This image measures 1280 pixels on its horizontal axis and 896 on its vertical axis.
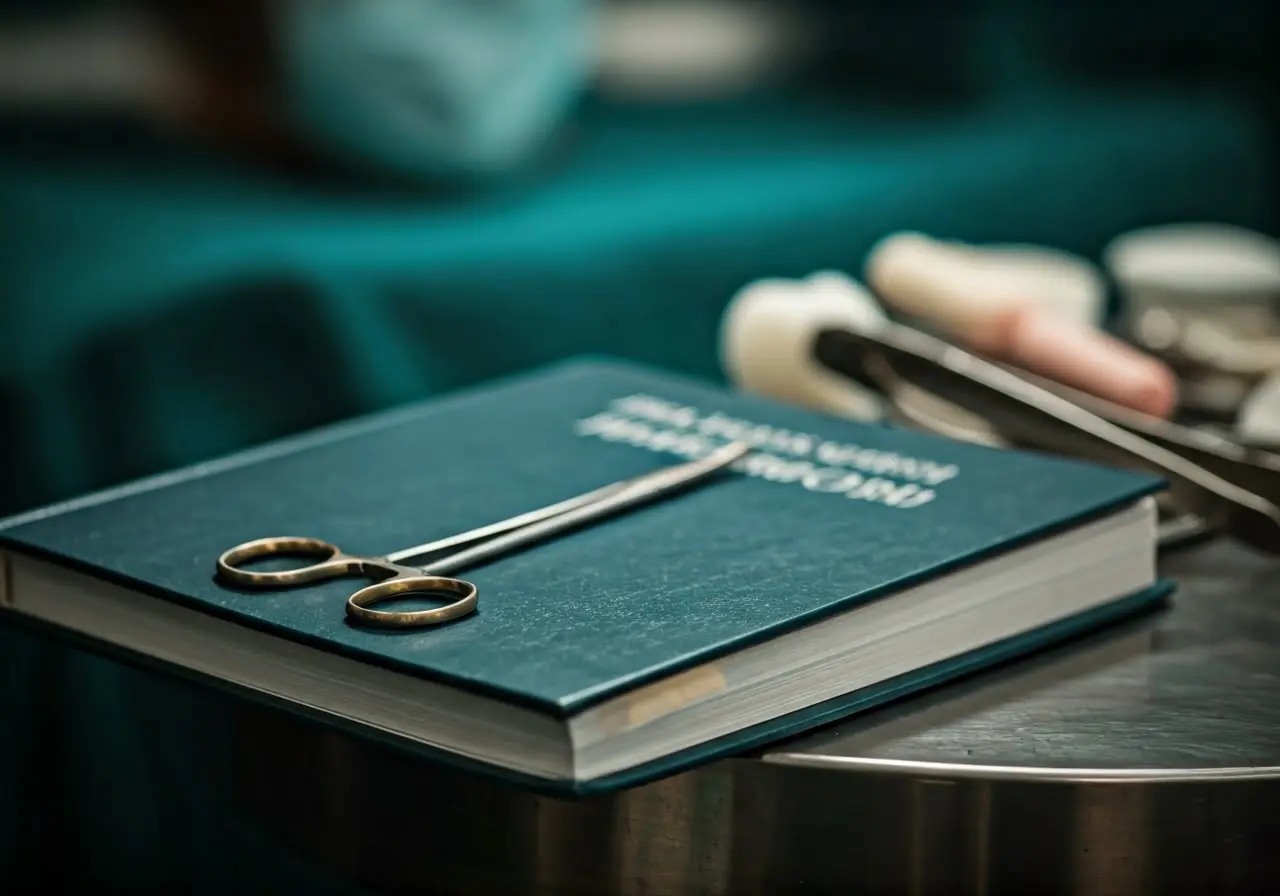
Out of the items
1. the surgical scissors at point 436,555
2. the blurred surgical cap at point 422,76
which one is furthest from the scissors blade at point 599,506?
the blurred surgical cap at point 422,76

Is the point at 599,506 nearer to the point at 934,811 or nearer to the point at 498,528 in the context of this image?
the point at 498,528

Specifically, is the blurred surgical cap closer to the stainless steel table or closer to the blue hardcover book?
the blue hardcover book

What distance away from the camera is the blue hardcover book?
1.36ft

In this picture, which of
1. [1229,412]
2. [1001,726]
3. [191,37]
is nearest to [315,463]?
[1001,726]

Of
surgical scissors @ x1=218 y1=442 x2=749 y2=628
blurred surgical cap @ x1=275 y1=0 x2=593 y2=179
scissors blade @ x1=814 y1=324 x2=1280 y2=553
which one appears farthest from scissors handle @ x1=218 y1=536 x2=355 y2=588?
blurred surgical cap @ x1=275 y1=0 x2=593 y2=179

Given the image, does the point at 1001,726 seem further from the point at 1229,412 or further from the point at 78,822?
the point at 78,822

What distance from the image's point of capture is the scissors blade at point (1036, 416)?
571mm

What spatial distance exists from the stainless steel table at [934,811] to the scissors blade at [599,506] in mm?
56

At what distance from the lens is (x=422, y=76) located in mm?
1346

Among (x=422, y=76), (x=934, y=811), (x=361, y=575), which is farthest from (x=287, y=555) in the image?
(x=422, y=76)

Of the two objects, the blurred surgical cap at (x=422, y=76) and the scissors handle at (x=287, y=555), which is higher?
the blurred surgical cap at (x=422, y=76)

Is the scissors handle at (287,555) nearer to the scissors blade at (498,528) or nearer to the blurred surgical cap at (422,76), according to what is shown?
the scissors blade at (498,528)

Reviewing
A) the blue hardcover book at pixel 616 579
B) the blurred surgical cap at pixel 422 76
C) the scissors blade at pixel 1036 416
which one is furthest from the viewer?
the blurred surgical cap at pixel 422 76

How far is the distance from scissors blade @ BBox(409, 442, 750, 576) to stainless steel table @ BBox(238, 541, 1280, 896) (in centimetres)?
6
